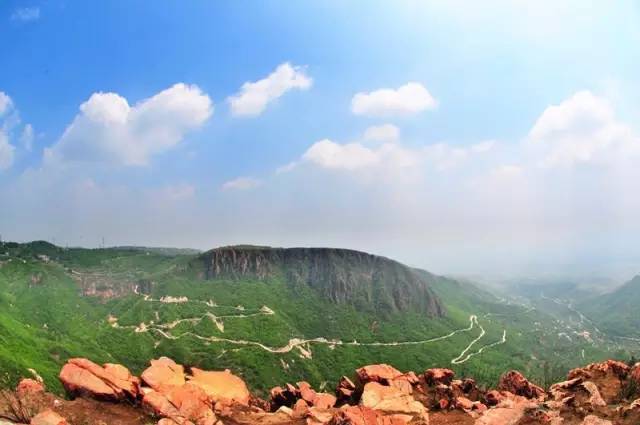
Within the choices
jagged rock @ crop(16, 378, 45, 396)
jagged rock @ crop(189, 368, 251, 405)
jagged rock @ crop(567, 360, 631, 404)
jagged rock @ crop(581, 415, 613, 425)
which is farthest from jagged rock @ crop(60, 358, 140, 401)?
jagged rock @ crop(567, 360, 631, 404)

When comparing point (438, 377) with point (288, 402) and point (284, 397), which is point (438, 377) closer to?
point (288, 402)

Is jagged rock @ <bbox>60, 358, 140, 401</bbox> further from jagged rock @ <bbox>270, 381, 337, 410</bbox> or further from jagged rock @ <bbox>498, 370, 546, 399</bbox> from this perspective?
jagged rock @ <bbox>498, 370, 546, 399</bbox>

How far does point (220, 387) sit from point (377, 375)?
16307 millimetres

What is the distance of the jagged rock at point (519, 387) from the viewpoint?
174ft

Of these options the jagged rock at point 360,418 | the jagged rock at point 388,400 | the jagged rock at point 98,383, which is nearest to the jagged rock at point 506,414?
the jagged rock at point 388,400

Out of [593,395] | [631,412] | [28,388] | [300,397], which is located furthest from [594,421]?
[28,388]

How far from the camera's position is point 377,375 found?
4719cm

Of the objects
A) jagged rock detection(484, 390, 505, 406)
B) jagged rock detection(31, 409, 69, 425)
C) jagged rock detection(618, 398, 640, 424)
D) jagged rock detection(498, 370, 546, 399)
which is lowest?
jagged rock detection(498, 370, 546, 399)

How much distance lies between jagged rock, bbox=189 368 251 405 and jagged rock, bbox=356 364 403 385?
12420 millimetres

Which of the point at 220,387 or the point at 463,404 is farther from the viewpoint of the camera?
the point at 220,387

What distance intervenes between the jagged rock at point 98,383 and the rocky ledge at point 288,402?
0.26ft

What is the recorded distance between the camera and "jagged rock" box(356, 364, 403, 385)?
4678 centimetres

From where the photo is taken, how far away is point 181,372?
4294cm

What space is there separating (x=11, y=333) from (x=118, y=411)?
201 metres
